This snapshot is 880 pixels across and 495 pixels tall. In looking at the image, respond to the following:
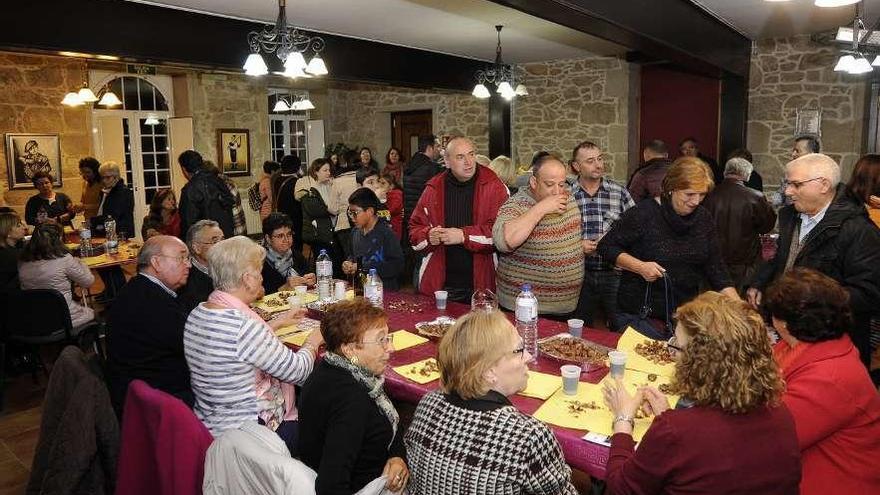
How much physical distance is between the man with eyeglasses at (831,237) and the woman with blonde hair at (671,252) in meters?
0.28

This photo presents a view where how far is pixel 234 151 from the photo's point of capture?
11297mm

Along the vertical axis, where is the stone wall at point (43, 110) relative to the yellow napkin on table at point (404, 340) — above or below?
above

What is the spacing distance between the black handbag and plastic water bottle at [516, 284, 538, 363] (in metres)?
0.60

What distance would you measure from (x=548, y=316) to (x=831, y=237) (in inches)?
55.3

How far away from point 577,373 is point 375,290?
4.89 ft

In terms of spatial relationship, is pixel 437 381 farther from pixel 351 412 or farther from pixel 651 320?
pixel 651 320

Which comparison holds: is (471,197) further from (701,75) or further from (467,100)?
(467,100)

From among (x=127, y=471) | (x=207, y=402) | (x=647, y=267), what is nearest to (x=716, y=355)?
(x=647, y=267)

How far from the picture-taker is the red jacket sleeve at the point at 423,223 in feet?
13.1

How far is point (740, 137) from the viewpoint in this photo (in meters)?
8.25

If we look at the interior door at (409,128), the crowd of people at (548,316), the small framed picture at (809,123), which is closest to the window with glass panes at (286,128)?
the interior door at (409,128)

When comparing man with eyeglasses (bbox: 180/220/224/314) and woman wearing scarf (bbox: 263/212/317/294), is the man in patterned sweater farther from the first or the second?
man with eyeglasses (bbox: 180/220/224/314)

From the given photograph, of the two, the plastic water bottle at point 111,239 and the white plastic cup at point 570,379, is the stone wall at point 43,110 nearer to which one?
the plastic water bottle at point 111,239

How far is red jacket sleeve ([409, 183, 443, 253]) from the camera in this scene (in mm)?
3990
